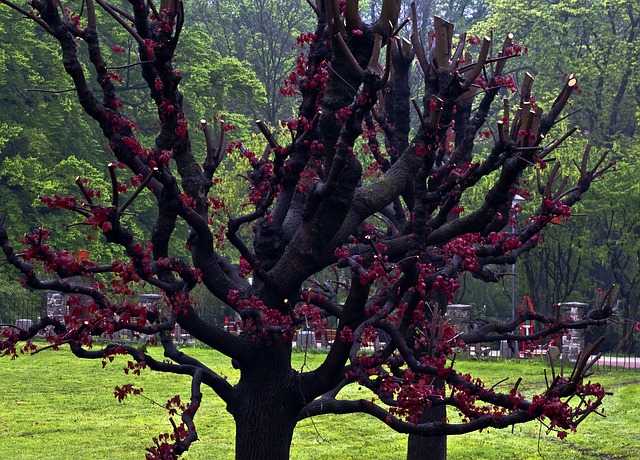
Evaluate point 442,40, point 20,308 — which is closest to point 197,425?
point 442,40

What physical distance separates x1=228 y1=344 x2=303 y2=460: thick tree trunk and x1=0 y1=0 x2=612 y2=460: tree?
0.05 feet

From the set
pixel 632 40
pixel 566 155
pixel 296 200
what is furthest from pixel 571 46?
pixel 296 200

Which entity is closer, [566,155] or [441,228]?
[441,228]

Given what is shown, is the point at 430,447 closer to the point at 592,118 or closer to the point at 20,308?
the point at 20,308

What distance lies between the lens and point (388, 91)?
519 inches

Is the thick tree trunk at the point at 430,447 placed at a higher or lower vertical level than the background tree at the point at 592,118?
lower

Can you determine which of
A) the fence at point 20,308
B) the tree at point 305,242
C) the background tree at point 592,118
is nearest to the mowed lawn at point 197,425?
the tree at point 305,242

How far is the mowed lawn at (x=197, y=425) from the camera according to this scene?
16312 mm

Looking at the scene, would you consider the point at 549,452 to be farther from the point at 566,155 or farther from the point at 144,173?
the point at 566,155

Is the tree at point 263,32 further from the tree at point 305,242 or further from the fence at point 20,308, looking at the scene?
the tree at point 305,242

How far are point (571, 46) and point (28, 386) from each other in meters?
33.2

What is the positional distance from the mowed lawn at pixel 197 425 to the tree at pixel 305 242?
4923 millimetres

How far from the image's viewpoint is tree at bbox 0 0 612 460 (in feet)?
24.3

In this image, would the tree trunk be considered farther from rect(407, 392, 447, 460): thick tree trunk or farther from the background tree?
the background tree
